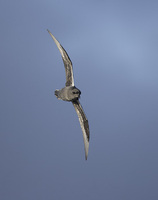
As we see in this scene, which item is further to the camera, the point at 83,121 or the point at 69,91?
the point at 83,121

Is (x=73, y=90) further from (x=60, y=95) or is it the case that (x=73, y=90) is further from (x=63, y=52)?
(x=63, y=52)

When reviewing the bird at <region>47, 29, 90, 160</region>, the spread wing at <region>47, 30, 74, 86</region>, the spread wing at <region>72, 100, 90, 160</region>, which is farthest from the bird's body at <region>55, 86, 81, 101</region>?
the spread wing at <region>72, 100, 90, 160</region>

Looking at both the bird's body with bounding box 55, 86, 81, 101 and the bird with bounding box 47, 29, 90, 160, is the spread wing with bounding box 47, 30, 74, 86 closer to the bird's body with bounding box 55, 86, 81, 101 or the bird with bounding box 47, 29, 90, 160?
the bird with bounding box 47, 29, 90, 160

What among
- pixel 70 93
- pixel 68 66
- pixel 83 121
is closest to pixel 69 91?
pixel 70 93

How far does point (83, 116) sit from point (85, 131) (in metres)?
0.77

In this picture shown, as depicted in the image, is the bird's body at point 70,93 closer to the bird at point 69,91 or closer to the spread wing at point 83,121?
the bird at point 69,91

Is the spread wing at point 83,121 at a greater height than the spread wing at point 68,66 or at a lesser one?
lesser

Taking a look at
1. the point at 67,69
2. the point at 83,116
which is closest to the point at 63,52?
the point at 67,69

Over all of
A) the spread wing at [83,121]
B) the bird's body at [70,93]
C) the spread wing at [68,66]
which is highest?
the spread wing at [68,66]

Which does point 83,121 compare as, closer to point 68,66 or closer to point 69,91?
point 69,91

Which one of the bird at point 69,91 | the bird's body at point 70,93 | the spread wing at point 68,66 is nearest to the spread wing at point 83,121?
the bird at point 69,91

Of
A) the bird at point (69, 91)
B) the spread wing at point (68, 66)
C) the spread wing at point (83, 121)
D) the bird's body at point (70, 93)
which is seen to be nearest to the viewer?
the bird's body at point (70, 93)

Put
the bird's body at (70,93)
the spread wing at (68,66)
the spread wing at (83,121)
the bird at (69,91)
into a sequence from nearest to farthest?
the bird's body at (70,93) → the bird at (69,91) → the spread wing at (68,66) → the spread wing at (83,121)

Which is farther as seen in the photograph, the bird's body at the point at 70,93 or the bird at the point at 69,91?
the bird at the point at 69,91
